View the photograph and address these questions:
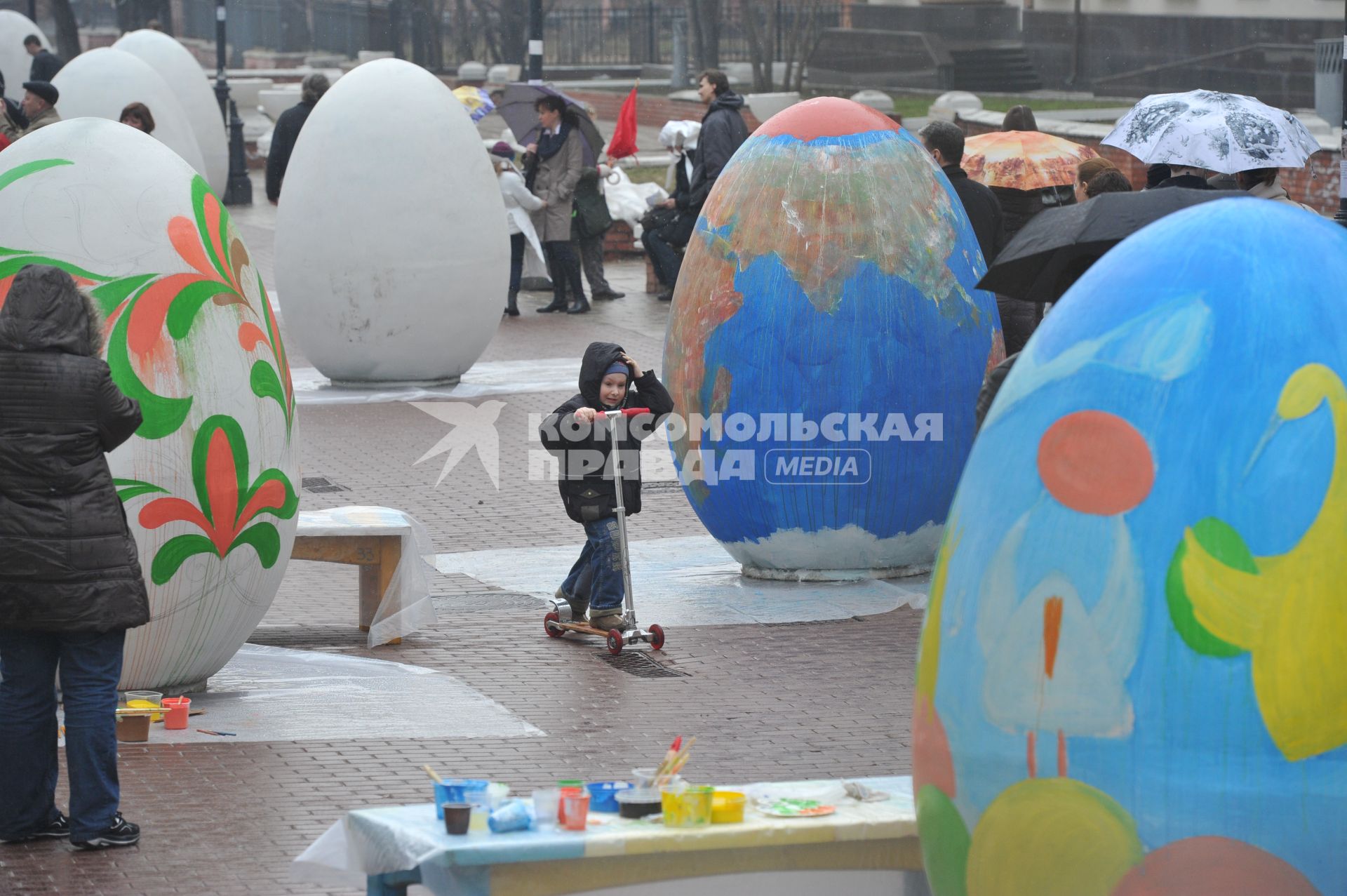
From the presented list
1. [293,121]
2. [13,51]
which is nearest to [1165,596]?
[293,121]

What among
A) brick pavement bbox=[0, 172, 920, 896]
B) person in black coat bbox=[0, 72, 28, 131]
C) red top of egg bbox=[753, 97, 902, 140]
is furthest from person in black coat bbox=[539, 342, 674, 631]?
person in black coat bbox=[0, 72, 28, 131]

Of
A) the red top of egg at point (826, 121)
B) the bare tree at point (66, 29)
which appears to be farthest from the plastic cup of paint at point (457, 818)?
the bare tree at point (66, 29)

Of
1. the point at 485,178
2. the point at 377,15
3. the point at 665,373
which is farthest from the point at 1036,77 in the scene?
the point at 665,373

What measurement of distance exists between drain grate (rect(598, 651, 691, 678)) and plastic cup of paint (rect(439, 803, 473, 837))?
375 centimetres

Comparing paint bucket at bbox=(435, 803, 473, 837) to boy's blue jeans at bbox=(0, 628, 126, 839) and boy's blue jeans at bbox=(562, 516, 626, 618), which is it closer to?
boy's blue jeans at bbox=(0, 628, 126, 839)

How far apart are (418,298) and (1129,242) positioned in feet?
37.6

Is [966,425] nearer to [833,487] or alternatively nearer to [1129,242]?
[833,487]

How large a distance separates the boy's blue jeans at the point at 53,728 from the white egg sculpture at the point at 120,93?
20.1 metres

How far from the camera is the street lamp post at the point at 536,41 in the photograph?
24.2 meters

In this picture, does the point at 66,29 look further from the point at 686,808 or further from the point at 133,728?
the point at 686,808

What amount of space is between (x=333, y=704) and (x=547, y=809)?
322 centimetres

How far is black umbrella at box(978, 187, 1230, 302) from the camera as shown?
652 centimetres

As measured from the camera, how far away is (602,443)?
910 centimetres

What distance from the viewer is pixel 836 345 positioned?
9.82 m
